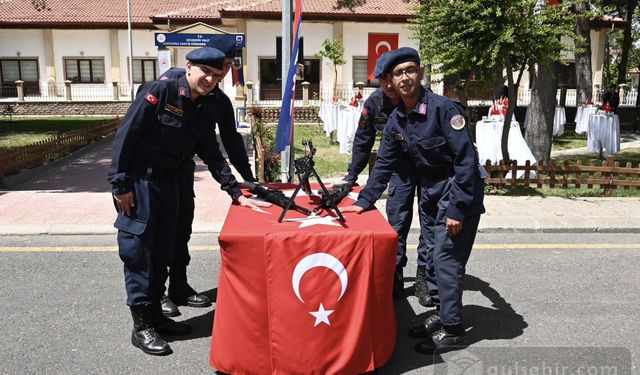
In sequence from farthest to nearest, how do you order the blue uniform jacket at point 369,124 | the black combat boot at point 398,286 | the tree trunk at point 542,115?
the tree trunk at point 542,115, the blue uniform jacket at point 369,124, the black combat boot at point 398,286

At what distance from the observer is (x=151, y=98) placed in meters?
3.65

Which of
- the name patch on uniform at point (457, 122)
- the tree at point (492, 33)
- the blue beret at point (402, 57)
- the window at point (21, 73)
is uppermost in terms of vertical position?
the window at point (21, 73)

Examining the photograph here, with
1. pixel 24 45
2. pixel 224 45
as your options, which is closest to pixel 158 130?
pixel 224 45

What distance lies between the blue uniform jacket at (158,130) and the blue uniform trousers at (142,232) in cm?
12

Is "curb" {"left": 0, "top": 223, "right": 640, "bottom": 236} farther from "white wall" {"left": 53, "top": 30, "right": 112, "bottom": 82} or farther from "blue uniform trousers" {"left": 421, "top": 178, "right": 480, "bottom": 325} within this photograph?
"white wall" {"left": 53, "top": 30, "right": 112, "bottom": 82}

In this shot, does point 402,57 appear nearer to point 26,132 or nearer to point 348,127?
point 348,127

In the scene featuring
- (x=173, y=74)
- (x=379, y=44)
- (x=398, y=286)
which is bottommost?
(x=398, y=286)

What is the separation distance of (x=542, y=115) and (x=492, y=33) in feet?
11.5

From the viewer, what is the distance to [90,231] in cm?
686

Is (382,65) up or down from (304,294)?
up

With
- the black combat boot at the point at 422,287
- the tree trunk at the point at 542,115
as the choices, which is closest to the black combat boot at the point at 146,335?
the black combat boot at the point at 422,287

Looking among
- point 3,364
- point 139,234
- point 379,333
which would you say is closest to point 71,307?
point 3,364

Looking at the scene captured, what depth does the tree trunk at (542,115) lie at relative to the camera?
11.3 meters

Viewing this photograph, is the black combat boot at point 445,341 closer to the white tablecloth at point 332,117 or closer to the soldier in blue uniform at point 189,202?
the soldier in blue uniform at point 189,202
